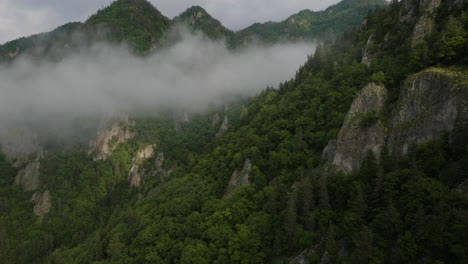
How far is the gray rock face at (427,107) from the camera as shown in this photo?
1896 inches

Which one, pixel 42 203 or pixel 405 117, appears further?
pixel 42 203

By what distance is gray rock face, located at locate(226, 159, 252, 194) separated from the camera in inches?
3210

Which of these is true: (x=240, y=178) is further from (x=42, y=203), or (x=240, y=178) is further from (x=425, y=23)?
(x=42, y=203)

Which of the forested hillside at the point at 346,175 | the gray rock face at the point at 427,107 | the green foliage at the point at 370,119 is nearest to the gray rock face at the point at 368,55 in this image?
the forested hillside at the point at 346,175

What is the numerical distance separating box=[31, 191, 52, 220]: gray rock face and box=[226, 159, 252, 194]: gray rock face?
454ft

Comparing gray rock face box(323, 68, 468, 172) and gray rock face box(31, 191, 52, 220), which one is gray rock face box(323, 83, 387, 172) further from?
gray rock face box(31, 191, 52, 220)

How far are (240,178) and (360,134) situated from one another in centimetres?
3443

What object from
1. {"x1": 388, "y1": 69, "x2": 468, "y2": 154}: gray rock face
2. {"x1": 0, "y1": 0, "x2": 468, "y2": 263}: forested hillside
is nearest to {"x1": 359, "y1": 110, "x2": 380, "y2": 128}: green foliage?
{"x1": 0, "y1": 0, "x2": 468, "y2": 263}: forested hillside

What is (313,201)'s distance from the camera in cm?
5672

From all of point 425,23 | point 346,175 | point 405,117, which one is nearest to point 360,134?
point 405,117

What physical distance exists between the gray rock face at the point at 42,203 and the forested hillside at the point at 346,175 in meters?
69.7

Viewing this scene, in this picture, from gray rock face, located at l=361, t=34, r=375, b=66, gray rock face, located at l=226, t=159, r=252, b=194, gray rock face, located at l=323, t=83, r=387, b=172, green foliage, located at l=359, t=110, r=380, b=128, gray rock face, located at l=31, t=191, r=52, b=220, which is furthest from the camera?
gray rock face, located at l=31, t=191, r=52, b=220

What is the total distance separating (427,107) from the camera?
5325 centimetres

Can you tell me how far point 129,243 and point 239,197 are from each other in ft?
117
